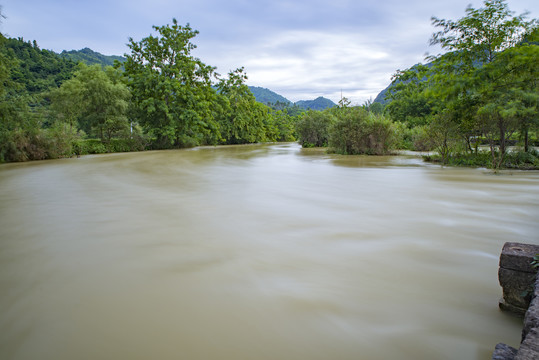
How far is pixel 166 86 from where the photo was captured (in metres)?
27.5

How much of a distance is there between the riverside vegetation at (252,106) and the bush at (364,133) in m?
0.06

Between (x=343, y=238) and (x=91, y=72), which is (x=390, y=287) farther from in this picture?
(x=91, y=72)

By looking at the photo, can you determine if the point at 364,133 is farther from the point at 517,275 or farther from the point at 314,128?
the point at 517,275

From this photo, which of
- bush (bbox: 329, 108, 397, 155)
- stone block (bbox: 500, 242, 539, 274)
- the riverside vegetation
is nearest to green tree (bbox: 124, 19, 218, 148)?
the riverside vegetation

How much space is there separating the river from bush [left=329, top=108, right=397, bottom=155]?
13.7 metres

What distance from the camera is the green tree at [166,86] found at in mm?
28175

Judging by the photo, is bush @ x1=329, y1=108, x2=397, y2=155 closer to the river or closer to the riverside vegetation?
the riverside vegetation

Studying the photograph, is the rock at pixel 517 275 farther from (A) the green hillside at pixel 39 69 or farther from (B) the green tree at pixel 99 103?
(A) the green hillside at pixel 39 69

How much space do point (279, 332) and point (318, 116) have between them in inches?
1166

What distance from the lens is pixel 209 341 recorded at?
73.9 inches

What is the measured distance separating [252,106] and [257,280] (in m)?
47.8

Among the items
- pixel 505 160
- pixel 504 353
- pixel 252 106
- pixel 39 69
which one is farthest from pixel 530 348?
pixel 39 69

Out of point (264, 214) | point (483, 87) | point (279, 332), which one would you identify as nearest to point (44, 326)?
point (279, 332)

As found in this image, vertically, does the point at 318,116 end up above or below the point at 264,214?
above
